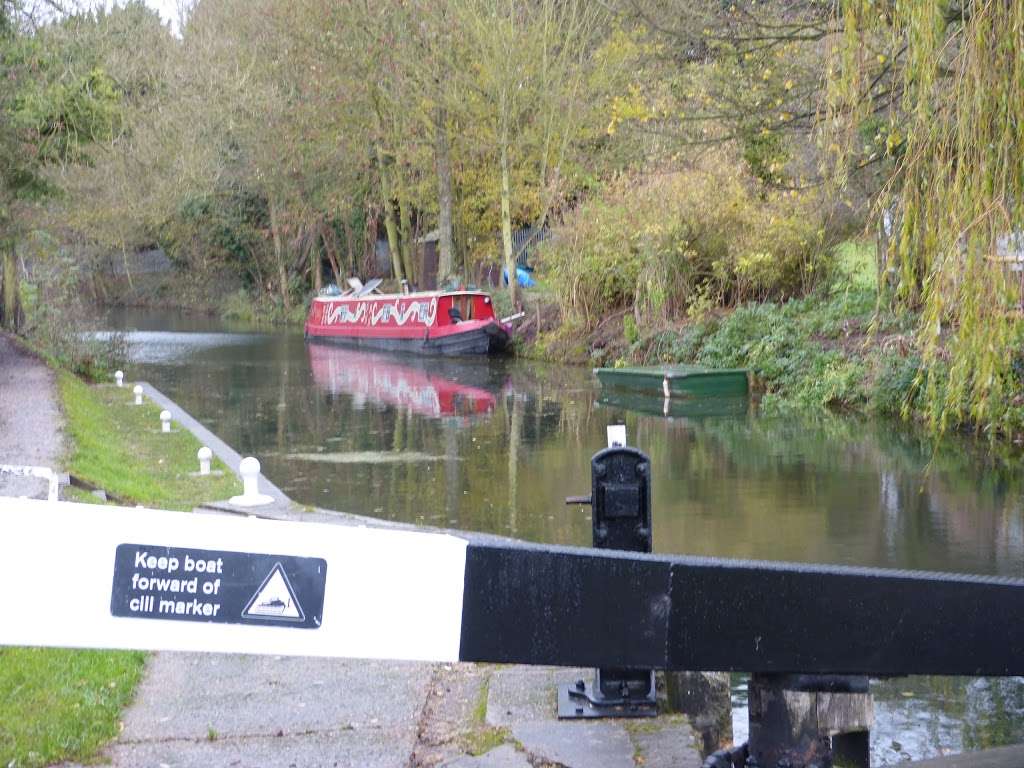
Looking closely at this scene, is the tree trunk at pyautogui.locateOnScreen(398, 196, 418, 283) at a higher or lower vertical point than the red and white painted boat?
higher

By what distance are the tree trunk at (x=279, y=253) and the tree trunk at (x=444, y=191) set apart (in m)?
13.7

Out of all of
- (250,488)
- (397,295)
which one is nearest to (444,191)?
(397,295)

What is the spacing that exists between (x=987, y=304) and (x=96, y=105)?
17475 mm

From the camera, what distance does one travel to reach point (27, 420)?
15.6 metres

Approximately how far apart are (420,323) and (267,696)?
106ft

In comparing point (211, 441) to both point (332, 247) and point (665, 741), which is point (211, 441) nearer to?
point (665, 741)

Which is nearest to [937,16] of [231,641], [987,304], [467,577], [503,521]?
[987,304]

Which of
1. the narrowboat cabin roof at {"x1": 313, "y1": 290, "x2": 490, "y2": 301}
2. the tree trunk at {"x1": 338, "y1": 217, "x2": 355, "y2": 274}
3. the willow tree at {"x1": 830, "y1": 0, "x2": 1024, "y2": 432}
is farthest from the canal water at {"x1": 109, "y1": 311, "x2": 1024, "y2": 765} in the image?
the tree trunk at {"x1": 338, "y1": 217, "x2": 355, "y2": 274}

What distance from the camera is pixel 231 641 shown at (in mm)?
3379

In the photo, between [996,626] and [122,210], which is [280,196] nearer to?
[122,210]

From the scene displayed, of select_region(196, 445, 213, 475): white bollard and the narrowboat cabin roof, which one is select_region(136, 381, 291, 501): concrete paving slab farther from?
A: the narrowboat cabin roof

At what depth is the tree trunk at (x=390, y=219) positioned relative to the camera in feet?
142

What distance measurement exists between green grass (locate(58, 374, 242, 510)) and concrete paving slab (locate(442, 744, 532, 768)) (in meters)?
6.33

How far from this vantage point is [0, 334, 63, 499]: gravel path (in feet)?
32.4
